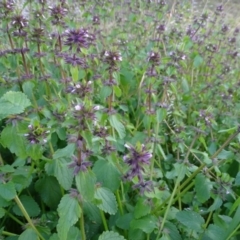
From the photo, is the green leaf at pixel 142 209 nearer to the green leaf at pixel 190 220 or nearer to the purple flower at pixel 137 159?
the green leaf at pixel 190 220

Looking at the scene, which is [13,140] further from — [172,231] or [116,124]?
[172,231]

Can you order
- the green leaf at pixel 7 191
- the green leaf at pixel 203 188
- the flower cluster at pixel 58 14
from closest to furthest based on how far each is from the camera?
1. the green leaf at pixel 7 191
2. the green leaf at pixel 203 188
3. the flower cluster at pixel 58 14

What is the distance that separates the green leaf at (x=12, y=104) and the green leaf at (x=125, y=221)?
0.83 m

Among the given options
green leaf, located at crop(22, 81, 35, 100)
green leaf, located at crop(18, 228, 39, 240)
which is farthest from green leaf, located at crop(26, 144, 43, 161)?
green leaf, located at crop(22, 81, 35, 100)

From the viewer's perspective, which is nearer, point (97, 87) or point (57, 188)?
point (57, 188)

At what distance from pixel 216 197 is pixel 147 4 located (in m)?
2.65

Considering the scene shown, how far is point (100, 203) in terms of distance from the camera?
1519 mm

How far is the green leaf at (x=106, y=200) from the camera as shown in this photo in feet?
5.08

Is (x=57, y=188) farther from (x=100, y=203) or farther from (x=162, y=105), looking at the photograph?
(x=162, y=105)

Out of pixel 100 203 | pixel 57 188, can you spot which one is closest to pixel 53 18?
pixel 57 188

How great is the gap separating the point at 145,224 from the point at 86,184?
1.96 ft

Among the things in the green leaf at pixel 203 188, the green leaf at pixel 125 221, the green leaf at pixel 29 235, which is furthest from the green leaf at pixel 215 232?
the green leaf at pixel 29 235

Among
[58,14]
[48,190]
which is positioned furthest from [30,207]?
[58,14]

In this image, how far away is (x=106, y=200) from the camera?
157 centimetres
